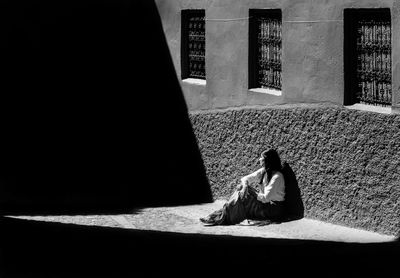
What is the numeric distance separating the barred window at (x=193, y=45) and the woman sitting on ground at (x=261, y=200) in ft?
8.79

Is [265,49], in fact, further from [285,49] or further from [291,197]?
[291,197]

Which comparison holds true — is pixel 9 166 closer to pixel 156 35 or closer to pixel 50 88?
pixel 50 88

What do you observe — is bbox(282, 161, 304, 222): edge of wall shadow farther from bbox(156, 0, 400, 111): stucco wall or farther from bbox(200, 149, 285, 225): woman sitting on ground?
bbox(156, 0, 400, 111): stucco wall

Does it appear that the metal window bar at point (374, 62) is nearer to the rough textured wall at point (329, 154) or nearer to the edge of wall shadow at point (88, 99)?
the rough textured wall at point (329, 154)

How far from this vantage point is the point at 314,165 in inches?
507

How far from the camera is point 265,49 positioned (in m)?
14.1

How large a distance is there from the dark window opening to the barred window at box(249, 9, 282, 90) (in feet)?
5.01

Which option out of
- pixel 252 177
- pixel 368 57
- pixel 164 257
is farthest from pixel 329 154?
pixel 164 257

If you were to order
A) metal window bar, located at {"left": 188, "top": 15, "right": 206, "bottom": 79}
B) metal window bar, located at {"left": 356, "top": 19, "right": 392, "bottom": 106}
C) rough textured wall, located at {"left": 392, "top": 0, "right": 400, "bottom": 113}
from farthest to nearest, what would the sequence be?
1. metal window bar, located at {"left": 188, "top": 15, "right": 206, "bottom": 79}
2. metal window bar, located at {"left": 356, "top": 19, "right": 392, "bottom": 106}
3. rough textured wall, located at {"left": 392, "top": 0, "right": 400, "bottom": 113}

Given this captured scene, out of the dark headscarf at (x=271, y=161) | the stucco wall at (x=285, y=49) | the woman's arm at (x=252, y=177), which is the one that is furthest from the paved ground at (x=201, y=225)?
the stucco wall at (x=285, y=49)

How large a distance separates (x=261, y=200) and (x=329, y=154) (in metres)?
1.15

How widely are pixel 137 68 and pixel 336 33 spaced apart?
496 cm

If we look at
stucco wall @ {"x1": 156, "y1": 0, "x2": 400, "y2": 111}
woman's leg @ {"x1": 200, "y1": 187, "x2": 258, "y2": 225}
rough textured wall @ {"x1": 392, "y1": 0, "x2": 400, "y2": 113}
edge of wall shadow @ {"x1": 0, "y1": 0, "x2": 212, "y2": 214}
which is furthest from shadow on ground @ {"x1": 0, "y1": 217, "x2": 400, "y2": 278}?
edge of wall shadow @ {"x1": 0, "y1": 0, "x2": 212, "y2": 214}

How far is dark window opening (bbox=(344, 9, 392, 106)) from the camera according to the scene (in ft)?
→ 38.7
